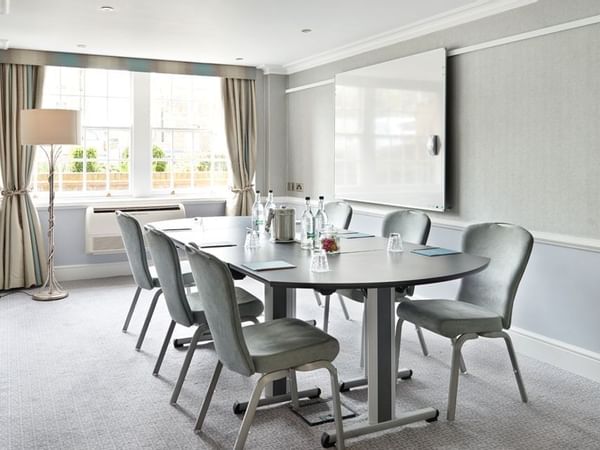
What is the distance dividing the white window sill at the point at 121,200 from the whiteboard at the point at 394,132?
68.5 inches

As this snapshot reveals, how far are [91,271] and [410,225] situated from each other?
3.85 meters

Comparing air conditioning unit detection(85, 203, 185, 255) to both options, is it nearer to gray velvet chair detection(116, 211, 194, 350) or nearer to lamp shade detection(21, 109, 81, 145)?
lamp shade detection(21, 109, 81, 145)

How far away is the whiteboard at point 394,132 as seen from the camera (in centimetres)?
470

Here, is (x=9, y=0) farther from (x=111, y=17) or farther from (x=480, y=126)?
(x=480, y=126)

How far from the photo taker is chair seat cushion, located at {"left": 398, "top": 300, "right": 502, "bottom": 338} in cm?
302

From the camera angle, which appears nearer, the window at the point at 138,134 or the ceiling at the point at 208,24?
the ceiling at the point at 208,24

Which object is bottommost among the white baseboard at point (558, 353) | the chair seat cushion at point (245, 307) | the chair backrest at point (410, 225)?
the white baseboard at point (558, 353)

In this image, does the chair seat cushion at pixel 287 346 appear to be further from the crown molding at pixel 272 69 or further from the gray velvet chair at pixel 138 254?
the crown molding at pixel 272 69

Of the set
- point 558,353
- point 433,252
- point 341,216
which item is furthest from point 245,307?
point 558,353

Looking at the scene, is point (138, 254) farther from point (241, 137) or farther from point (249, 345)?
point (241, 137)

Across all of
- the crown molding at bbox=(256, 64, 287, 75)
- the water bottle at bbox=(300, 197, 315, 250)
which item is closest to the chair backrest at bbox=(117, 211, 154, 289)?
the water bottle at bbox=(300, 197, 315, 250)

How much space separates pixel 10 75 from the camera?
231 inches

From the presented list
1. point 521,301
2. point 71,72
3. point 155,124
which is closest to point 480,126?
point 521,301

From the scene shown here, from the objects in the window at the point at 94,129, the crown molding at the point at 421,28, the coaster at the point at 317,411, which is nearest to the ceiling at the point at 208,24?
the crown molding at the point at 421,28
